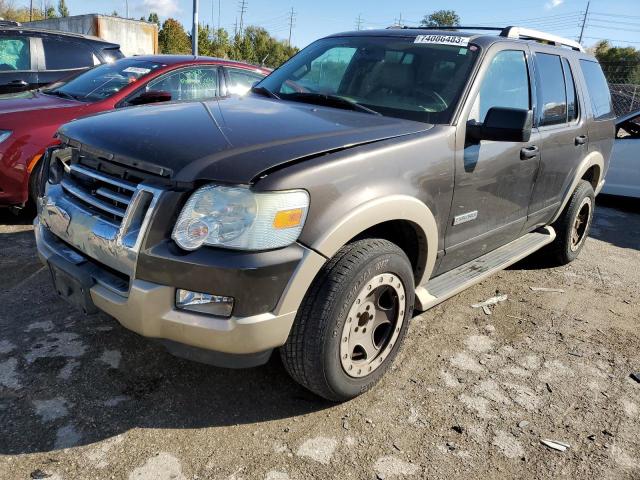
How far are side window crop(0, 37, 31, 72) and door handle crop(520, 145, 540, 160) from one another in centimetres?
656

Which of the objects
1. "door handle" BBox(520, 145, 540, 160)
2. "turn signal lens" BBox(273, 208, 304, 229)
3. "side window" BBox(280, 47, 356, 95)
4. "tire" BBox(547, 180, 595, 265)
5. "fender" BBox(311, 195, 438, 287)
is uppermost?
"side window" BBox(280, 47, 356, 95)

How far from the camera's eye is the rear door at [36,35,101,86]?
7.14 m

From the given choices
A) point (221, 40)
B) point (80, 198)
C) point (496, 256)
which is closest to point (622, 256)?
point (496, 256)

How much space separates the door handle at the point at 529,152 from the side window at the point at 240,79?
3426 mm

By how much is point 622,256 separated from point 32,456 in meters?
5.60

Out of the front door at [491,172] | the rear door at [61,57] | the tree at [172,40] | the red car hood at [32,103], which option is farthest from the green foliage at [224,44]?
the front door at [491,172]

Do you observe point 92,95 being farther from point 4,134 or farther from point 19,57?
point 19,57

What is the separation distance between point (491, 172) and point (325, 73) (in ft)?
4.28

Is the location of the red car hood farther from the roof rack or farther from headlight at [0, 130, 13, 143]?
the roof rack

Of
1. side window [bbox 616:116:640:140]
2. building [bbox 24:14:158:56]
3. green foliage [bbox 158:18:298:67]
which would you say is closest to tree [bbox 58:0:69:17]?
green foliage [bbox 158:18:298:67]

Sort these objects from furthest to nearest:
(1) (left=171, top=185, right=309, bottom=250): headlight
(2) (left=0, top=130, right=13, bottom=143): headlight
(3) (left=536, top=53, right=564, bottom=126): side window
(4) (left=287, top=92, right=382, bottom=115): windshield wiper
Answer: (2) (left=0, top=130, right=13, bottom=143): headlight < (3) (left=536, top=53, right=564, bottom=126): side window < (4) (left=287, top=92, right=382, bottom=115): windshield wiper < (1) (left=171, top=185, right=309, bottom=250): headlight

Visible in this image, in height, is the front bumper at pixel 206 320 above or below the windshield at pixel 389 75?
below

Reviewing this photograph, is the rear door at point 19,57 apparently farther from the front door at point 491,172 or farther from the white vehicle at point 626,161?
the white vehicle at point 626,161

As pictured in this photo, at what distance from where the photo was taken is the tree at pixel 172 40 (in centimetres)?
3503
